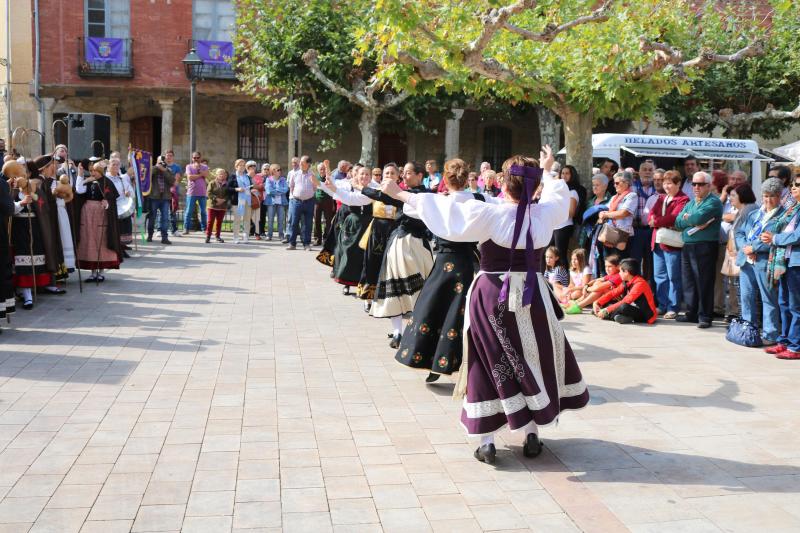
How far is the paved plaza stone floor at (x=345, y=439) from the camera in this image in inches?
173

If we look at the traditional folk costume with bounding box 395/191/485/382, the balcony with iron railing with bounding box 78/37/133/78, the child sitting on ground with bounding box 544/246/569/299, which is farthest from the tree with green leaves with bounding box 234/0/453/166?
the traditional folk costume with bounding box 395/191/485/382

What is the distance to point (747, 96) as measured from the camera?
26922 mm

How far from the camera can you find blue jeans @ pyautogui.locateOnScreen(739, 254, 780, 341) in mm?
8680

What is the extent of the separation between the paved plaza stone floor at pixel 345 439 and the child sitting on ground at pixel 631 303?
2.24 ft

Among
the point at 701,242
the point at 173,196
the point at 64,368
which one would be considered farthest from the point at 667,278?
the point at 173,196

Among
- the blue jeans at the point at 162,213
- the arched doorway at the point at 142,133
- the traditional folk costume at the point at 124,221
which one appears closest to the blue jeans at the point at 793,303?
the traditional folk costume at the point at 124,221

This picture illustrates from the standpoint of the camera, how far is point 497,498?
4633mm

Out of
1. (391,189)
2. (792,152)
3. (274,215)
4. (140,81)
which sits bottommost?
(274,215)

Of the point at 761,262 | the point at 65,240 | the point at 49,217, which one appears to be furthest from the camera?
the point at 65,240

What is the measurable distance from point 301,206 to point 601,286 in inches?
343

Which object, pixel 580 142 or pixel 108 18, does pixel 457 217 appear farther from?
pixel 108 18

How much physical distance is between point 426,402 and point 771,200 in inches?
174

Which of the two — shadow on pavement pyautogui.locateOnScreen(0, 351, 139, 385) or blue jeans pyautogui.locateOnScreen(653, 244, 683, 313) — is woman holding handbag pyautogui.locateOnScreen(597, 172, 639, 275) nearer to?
blue jeans pyautogui.locateOnScreen(653, 244, 683, 313)

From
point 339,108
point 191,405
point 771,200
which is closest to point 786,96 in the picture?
point 339,108
